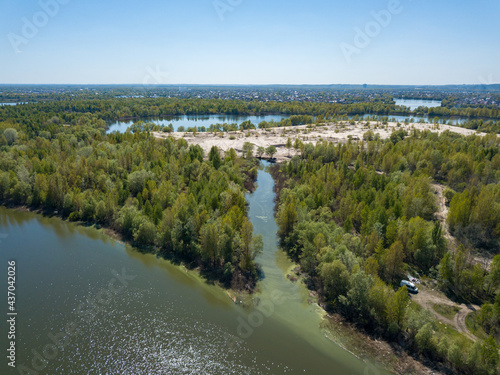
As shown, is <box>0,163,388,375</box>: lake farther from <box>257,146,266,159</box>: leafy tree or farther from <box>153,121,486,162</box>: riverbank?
<box>153,121,486,162</box>: riverbank

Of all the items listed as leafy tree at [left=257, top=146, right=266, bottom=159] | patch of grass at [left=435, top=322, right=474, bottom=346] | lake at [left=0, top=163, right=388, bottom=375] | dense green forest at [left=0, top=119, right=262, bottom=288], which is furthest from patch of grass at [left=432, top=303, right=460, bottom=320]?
leafy tree at [left=257, top=146, right=266, bottom=159]

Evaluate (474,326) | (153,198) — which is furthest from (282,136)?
(474,326)

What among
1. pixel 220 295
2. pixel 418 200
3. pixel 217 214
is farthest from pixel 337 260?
pixel 418 200

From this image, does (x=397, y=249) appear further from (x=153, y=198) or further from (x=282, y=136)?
(x=282, y=136)

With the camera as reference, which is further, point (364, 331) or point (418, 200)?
point (418, 200)

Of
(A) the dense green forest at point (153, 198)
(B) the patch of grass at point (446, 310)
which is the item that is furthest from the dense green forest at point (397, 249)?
(A) the dense green forest at point (153, 198)

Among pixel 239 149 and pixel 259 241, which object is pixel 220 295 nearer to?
pixel 259 241
